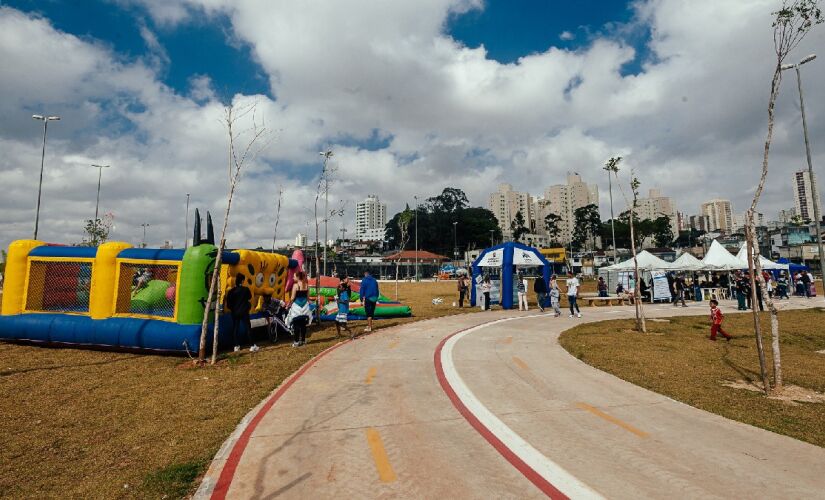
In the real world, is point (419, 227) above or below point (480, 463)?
above

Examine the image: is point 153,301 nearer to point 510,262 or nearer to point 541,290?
point 541,290

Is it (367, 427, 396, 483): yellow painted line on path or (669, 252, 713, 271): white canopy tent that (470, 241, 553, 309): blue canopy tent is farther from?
(367, 427, 396, 483): yellow painted line on path

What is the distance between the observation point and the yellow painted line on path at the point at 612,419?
5716mm

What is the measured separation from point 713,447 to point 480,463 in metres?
2.90

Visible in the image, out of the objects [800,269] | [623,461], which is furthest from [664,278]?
[623,461]

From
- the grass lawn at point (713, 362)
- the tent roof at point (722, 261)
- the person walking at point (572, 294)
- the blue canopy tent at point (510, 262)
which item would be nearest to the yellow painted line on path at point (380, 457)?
the grass lawn at point (713, 362)

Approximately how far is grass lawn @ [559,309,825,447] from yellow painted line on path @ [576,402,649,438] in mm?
1740

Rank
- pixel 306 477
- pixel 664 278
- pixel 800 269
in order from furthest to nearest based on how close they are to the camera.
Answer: pixel 800 269, pixel 664 278, pixel 306 477

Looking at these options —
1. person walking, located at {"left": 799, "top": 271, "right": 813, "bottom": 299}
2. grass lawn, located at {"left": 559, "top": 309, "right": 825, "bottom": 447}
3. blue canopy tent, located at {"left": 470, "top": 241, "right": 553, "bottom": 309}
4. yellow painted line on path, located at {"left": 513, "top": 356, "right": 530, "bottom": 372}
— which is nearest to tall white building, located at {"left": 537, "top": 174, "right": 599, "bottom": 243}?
person walking, located at {"left": 799, "top": 271, "right": 813, "bottom": 299}

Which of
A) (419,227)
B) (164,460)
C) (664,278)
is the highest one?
(419,227)

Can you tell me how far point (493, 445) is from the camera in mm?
5289

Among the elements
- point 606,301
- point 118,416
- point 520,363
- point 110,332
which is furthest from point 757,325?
point 606,301

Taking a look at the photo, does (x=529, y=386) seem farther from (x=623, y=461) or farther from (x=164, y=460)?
(x=164, y=460)

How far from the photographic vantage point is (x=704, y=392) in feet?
25.4
